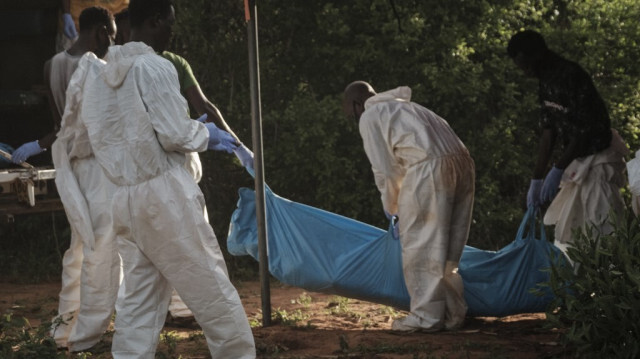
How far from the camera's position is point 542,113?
244 inches

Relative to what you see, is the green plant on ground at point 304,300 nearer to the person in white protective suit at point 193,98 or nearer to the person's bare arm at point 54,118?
the person in white protective suit at point 193,98

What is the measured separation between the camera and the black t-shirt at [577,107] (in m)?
5.82

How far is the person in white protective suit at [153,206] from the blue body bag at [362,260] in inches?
72.2

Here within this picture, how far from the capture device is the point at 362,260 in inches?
243

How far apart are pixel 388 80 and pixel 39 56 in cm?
295

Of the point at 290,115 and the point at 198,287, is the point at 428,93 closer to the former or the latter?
the point at 290,115

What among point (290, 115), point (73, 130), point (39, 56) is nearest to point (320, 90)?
point (290, 115)

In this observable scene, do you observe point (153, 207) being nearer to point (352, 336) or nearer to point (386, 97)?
point (352, 336)

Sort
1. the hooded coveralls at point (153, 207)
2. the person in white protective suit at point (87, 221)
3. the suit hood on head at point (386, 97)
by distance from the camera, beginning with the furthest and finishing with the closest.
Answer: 1. the suit hood on head at point (386, 97)
2. the person in white protective suit at point (87, 221)
3. the hooded coveralls at point (153, 207)

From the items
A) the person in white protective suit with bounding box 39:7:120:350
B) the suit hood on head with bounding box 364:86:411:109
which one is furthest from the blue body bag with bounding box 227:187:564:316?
the person in white protective suit with bounding box 39:7:120:350

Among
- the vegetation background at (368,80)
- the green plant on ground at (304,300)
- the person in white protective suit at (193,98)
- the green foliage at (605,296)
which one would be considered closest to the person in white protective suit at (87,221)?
the person in white protective suit at (193,98)

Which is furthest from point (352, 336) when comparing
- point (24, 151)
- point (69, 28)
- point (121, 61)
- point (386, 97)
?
point (69, 28)

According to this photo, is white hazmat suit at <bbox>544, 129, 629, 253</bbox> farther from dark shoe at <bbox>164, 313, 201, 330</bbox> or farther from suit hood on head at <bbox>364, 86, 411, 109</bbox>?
dark shoe at <bbox>164, 313, 201, 330</bbox>

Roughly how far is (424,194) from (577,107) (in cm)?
100
